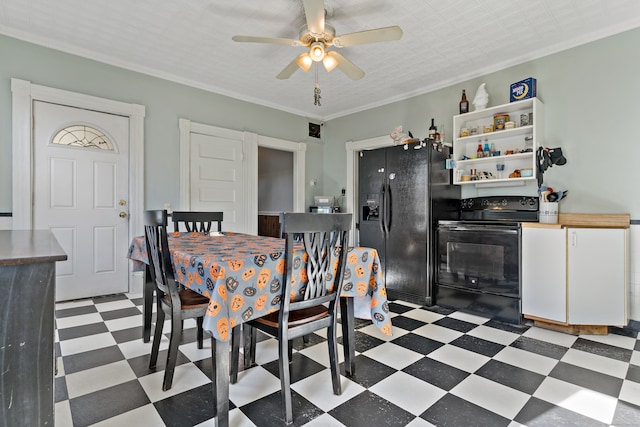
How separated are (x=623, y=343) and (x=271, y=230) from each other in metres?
4.58

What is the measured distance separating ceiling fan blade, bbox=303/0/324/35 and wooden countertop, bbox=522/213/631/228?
2.30 m

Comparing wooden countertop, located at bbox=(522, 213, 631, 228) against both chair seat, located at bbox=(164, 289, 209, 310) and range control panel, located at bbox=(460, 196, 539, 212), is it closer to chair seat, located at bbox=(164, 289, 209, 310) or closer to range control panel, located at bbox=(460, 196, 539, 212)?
range control panel, located at bbox=(460, 196, 539, 212)

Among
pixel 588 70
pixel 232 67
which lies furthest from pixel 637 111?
pixel 232 67

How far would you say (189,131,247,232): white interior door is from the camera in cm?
416

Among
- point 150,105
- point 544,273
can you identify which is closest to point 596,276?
point 544,273

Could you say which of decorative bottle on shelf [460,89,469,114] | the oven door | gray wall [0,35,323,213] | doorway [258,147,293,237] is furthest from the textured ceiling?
doorway [258,147,293,237]

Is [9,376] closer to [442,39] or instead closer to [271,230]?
[442,39]

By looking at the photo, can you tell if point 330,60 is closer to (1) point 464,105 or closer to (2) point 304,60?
(2) point 304,60

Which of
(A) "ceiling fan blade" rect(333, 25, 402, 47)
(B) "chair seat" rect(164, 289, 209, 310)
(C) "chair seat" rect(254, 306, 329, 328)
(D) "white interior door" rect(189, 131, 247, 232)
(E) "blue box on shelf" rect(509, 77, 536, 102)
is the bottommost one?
(C) "chair seat" rect(254, 306, 329, 328)

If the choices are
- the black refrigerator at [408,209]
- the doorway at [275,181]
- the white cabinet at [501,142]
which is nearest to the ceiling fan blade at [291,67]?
the black refrigerator at [408,209]

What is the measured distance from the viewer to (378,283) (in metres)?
1.84

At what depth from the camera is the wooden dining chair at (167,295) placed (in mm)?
1651

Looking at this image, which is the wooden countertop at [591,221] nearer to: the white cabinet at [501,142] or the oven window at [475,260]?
the oven window at [475,260]

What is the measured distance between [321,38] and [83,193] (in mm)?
2856
